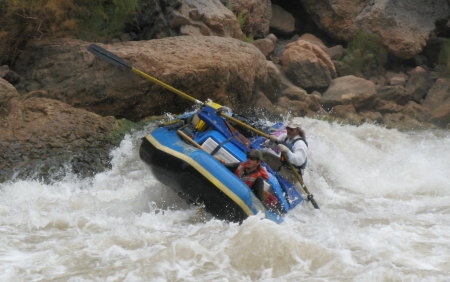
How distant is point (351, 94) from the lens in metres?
13.0

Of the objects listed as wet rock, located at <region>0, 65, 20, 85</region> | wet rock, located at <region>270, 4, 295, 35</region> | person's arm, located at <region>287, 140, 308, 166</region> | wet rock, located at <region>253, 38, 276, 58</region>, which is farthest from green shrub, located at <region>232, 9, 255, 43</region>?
person's arm, located at <region>287, 140, 308, 166</region>

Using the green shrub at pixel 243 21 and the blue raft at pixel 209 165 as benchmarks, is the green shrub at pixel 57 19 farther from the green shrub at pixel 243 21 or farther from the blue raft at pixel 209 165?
the green shrub at pixel 243 21

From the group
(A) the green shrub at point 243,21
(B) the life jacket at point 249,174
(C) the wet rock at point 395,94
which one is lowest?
(C) the wet rock at point 395,94

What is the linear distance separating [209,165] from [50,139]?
2.60 metres

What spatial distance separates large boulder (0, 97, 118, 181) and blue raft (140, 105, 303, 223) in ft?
4.59

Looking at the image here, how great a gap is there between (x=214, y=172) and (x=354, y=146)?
5333 millimetres

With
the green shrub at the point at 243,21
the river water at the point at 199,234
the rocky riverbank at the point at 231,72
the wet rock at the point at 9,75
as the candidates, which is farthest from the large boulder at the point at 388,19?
the wet rock at the point at 9,75

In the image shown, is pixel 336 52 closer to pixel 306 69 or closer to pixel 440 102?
pixel 306 69

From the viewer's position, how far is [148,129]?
339 inches

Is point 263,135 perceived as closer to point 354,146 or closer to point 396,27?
point 354,146

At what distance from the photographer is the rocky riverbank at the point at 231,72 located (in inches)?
293

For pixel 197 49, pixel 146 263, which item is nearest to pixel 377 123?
Answer: pixel 197 49

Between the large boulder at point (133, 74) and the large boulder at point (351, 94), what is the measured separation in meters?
3.66

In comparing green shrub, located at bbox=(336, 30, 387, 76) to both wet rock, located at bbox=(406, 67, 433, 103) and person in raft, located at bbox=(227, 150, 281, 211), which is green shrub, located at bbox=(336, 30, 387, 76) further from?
person in raft, located at bbox=(227, 150, 281, 211)
